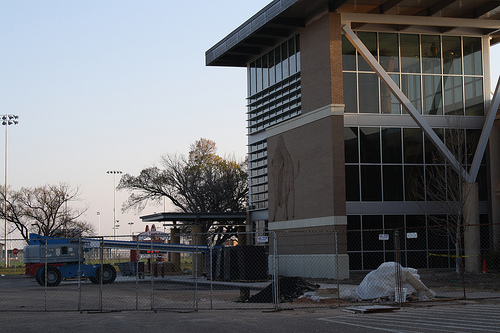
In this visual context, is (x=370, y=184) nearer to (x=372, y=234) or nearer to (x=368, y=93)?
(x=372, y=234)

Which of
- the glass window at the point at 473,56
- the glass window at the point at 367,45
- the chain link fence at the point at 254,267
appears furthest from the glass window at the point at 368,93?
the chain link fence at the point at 254,267

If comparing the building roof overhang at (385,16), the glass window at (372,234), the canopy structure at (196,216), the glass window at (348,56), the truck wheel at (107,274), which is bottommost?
the truck wheel at (107,274)

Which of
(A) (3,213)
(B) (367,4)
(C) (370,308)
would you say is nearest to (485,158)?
(B) (367,4)

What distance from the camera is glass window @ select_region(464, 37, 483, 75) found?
1380 inches

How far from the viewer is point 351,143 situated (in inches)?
1299

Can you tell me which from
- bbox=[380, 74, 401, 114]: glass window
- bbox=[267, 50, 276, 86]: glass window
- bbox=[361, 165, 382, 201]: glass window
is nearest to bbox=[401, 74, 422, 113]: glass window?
bbox=[380, 74, 401, 114]: glass window

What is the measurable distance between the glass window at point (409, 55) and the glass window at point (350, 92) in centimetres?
294

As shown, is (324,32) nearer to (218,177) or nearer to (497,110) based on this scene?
(497,110)

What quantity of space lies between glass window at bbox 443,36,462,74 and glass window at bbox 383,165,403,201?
647 centimetres

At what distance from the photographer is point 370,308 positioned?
621 inches

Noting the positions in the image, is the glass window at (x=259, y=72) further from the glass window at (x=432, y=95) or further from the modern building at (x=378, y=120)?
the glass window at (x=432, y=95)

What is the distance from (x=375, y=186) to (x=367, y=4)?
9.56 m

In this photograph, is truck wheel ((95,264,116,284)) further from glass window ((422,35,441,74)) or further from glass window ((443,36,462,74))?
glass window ((443,36,462,74))

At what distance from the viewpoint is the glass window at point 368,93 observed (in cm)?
3338
